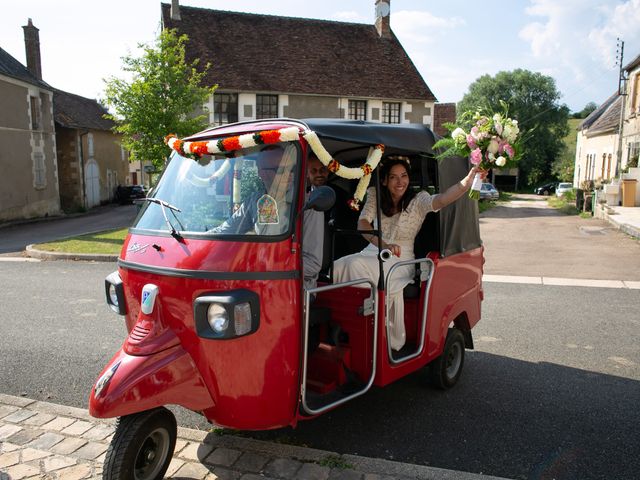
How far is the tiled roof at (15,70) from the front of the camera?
2446 centimetres

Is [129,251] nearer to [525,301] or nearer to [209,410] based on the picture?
[209,410]

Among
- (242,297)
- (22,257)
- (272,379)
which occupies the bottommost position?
(22,257)

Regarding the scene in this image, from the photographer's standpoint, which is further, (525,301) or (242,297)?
(525,301)

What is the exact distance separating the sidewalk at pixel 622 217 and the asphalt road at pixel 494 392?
9.10m

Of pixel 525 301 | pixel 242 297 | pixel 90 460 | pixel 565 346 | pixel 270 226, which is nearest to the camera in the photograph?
pixel 242 297

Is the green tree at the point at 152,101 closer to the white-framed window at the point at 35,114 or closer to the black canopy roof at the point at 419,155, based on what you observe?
the white-framed window at the point at 35,114

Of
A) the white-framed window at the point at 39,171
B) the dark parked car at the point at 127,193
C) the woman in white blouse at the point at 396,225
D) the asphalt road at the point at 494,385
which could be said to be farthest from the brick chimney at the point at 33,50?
the woman in white blouse at the point at 396,225

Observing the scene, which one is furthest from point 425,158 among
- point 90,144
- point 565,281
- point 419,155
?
point 90,144

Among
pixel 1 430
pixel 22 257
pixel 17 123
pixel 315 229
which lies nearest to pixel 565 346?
pixel 315 229

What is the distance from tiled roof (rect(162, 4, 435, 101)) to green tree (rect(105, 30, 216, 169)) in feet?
33.0

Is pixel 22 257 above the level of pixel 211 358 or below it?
below

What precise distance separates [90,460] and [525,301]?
6522 millimetres

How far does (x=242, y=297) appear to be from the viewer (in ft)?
10.2

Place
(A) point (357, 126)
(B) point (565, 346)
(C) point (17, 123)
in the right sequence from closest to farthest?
(A) point (357, 126) < (B) point (565, 346) < (C) point (17, 123)
